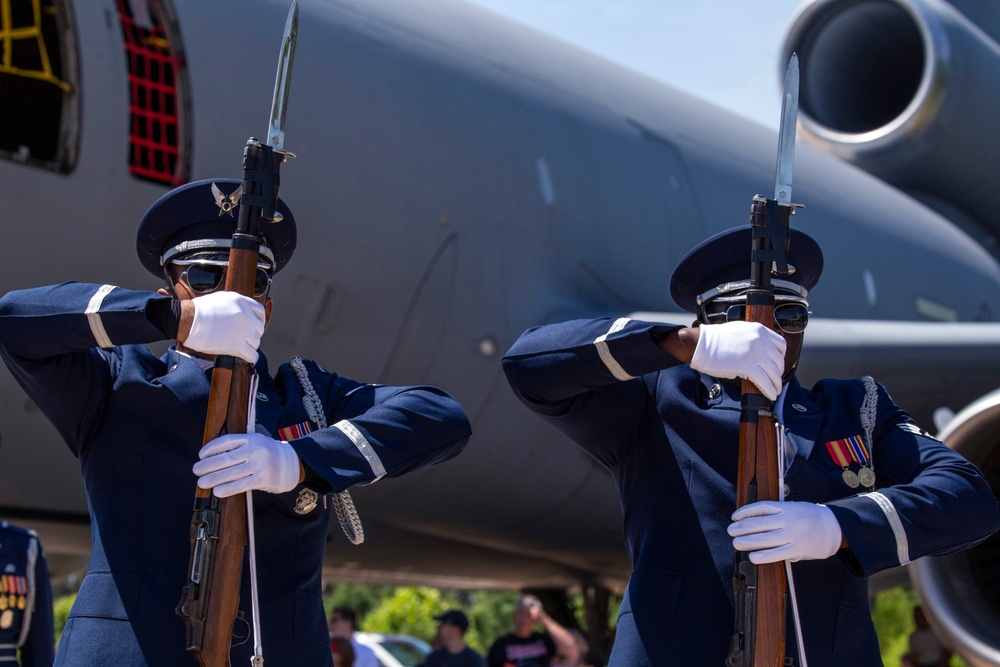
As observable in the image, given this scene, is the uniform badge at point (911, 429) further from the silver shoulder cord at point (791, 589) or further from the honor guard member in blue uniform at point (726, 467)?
the silver shoulder cord at point (791, 589)

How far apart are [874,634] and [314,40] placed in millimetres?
2814

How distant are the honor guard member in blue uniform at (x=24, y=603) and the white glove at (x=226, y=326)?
4.87 feet

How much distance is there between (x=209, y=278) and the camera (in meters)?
1.80

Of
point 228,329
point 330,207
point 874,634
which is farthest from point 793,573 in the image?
point 330,207

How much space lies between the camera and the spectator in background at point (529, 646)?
17.7 feet

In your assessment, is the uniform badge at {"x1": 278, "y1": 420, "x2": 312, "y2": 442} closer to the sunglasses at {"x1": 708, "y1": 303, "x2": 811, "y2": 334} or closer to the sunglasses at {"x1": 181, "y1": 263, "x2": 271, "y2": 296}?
the sunglasses at {"x1": 181, "y1": 263, "x2": 271, "y2": 296}

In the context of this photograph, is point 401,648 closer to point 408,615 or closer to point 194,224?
point 408,615

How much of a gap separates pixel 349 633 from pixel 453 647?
473 mm

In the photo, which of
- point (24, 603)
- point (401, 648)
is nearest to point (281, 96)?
point (24, 603)

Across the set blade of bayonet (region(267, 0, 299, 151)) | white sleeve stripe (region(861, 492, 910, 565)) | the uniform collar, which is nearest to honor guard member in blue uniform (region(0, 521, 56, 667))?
blade of bayonet (region(267, 0, 299, 151))

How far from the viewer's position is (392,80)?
422 cm

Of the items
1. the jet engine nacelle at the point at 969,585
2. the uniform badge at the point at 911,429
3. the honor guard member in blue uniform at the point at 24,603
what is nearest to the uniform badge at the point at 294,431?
the uniform badge at the point at 911,429

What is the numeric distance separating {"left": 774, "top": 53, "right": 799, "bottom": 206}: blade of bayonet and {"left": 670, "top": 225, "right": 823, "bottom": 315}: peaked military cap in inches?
8.2

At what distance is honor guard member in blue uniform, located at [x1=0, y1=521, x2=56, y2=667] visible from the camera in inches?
110
